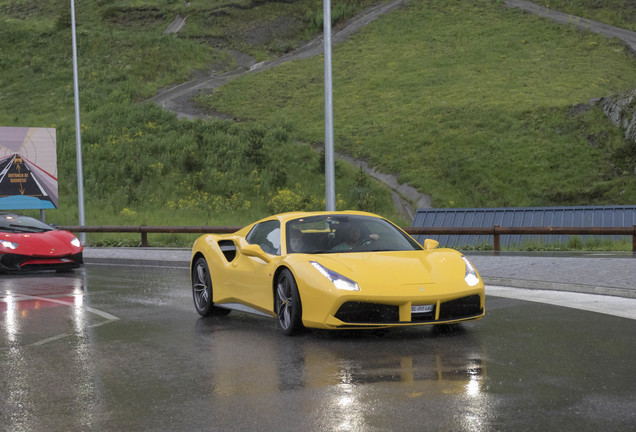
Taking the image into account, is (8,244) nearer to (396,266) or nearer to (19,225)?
(19,225)

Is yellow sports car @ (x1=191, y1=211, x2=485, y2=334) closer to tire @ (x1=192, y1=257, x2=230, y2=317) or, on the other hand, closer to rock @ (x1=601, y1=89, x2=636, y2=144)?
tire @ (x1=192, y1=257, x2=230, y2=317)

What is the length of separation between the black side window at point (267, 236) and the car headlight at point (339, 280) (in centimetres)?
106

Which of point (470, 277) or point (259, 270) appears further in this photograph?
point (259, 270)

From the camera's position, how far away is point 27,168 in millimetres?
30062

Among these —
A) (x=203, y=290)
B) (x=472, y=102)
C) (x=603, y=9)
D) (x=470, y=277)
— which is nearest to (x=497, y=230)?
(x=203, y=290)

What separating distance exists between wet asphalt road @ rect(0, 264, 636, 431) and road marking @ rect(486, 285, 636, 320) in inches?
13.1

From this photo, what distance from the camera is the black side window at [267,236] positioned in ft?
33.4

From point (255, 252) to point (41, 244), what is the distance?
934 cm

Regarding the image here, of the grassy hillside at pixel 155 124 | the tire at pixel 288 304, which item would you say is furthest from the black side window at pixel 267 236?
the grassy hillside at pixel 155 124

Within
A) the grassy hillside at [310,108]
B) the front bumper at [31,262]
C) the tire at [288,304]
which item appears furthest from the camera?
the grassy hillside at [310,108]

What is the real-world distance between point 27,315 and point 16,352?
3.02m

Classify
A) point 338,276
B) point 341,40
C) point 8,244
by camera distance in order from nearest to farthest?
point 338,276
point 8,244
point 341,40

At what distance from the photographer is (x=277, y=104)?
63875 millimetres

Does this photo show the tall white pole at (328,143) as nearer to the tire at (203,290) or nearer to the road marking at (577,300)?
the road marking at (577,300)
